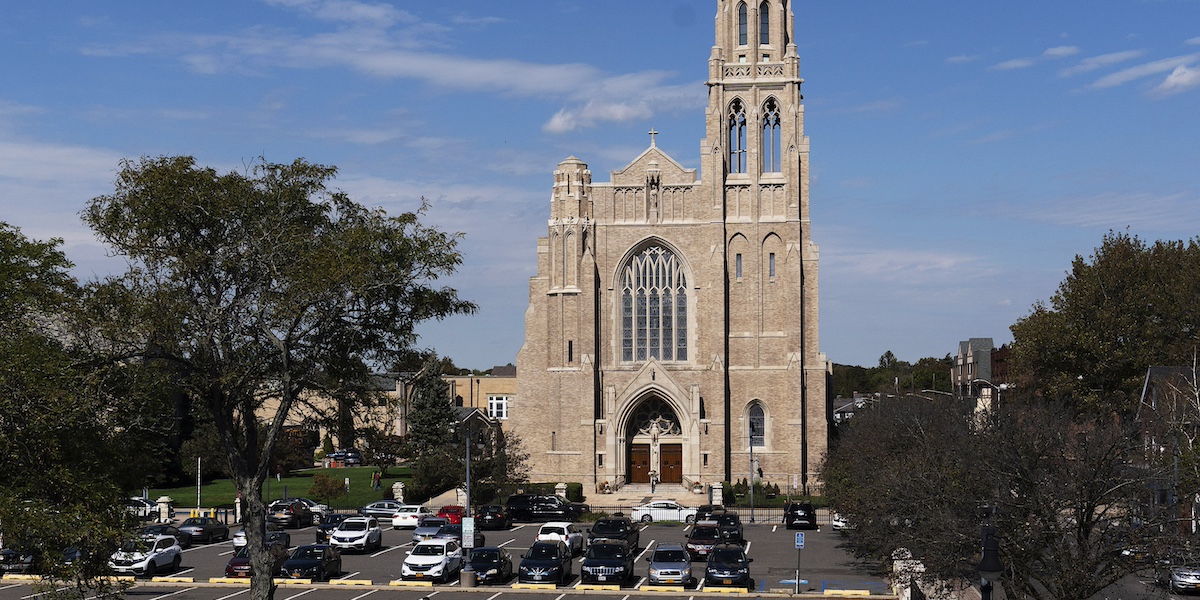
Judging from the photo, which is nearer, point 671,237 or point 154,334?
point 154,334

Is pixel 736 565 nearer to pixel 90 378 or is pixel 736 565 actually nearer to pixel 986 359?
pixel 90 378

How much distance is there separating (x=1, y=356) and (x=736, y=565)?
2087cm

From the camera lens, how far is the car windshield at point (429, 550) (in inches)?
1529

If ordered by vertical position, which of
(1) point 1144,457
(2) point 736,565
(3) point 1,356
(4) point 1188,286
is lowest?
(2) point 736,565

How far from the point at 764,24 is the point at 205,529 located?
40866 millimetres

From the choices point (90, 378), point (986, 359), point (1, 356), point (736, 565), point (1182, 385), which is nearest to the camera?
point (1, 356)

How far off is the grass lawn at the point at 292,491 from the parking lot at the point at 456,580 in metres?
14.4

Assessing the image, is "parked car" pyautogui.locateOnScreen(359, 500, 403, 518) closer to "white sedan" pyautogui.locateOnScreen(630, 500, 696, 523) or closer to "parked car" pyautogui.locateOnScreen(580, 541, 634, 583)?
"white sedan" pyautogui.locateOnScreen(630, 500, 696, 523)

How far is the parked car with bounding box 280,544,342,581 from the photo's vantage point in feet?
124

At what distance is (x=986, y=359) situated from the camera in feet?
378

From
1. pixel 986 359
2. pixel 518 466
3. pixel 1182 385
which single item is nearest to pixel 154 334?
pixel 1182 385

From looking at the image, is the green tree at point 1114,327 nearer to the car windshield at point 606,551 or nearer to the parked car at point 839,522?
the parked car at point 839,522

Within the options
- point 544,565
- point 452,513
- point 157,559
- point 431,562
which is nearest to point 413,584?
point 431,562

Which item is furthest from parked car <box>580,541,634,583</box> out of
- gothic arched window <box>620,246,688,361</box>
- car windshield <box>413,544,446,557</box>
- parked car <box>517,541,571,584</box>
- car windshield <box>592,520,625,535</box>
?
gothic arched window <box>620,246,688,361</box>
